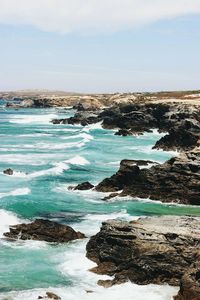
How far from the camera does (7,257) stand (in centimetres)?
2717

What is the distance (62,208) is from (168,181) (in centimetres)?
840

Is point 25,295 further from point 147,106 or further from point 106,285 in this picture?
point 147,106

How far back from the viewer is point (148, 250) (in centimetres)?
2462

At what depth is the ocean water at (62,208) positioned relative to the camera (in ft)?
76.5

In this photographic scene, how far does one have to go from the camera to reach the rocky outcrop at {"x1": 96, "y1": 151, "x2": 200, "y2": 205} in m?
40.2

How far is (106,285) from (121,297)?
1.36 metres

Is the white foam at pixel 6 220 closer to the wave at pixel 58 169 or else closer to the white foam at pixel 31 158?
the wave at pixel 58 169

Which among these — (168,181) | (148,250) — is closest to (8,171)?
(168,181)

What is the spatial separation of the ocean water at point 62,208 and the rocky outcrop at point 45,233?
1.91 ft

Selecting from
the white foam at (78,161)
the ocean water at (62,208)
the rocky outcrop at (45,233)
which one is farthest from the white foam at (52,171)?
the rocky outcrop at (45,233)

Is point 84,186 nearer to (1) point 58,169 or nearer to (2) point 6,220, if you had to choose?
(2) point 6,220

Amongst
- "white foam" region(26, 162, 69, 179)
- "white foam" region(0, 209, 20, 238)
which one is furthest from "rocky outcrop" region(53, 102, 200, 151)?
"white foam" region(0, 209, 20, 238)

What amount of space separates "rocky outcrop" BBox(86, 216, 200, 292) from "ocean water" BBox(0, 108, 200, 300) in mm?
640

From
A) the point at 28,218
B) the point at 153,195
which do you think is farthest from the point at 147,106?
the point at 28,218
